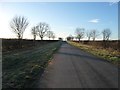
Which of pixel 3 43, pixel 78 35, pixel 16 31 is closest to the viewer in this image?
pixel 3 43

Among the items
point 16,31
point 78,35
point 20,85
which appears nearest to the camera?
point 20,85

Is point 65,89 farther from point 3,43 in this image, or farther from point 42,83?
point 3,43

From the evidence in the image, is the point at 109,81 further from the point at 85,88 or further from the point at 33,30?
the point at 33,30

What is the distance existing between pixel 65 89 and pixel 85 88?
78cm

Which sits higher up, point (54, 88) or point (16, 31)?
point (16, 31)

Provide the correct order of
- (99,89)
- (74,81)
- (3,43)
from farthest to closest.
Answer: (3,43) < (74,81) < (99,89)

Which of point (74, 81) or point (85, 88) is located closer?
point (85, 88)

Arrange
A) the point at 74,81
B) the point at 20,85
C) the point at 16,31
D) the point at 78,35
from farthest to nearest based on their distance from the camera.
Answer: the point at 78,35 < the point at 16,31 < the point at 74,81 < the point at 20,85

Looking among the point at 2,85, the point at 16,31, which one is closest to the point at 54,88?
the point at 2,85

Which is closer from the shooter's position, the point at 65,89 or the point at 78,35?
the point at 65,89

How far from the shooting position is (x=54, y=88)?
26.5ft

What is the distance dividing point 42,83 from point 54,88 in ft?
3.61

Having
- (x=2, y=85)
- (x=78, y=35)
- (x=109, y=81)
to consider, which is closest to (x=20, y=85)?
(x=2, y=85)

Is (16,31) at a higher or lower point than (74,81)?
higher
